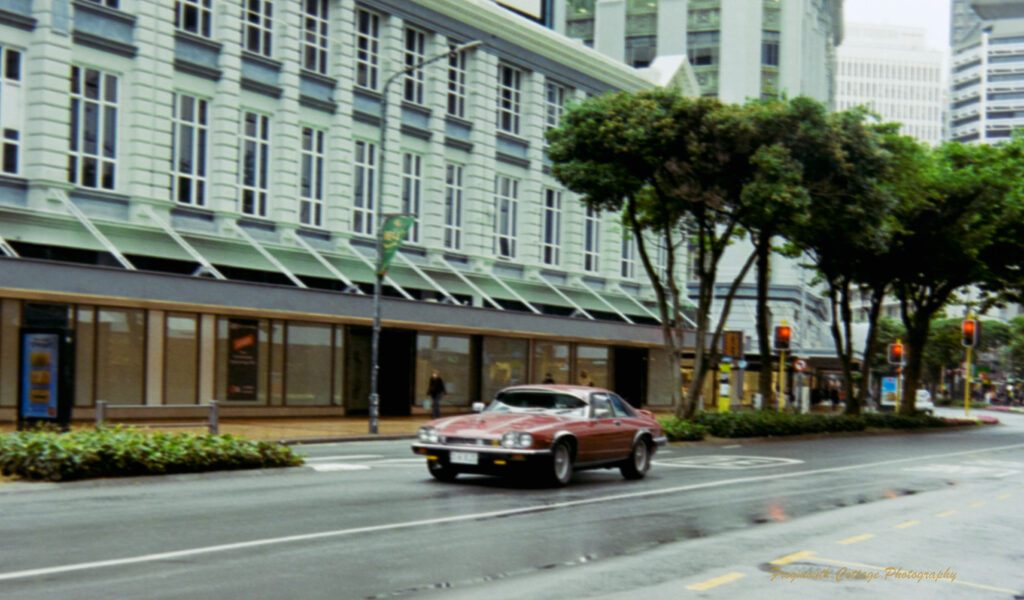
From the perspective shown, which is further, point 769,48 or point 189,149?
point 769,48

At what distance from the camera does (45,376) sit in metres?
18.4

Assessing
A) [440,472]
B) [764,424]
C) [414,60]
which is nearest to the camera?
[440,472]

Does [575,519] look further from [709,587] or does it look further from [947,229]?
[947,229]

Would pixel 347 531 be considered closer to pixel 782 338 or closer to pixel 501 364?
pixel 782 338

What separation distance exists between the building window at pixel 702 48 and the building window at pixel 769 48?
306 cm

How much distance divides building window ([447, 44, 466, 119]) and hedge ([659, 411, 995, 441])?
15.7 meters

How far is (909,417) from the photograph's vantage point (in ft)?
140

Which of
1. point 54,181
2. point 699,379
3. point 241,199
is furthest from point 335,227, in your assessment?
point 699,379

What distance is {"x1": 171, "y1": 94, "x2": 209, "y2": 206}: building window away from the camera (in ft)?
98.8

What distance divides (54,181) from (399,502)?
17542 mm

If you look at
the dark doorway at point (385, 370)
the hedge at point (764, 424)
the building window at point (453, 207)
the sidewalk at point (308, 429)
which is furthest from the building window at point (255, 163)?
the hedge at point (764, 424)

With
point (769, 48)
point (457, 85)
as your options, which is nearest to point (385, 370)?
point (457, 85)

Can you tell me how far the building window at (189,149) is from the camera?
98.8 ft

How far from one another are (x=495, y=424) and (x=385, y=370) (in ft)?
68.5
